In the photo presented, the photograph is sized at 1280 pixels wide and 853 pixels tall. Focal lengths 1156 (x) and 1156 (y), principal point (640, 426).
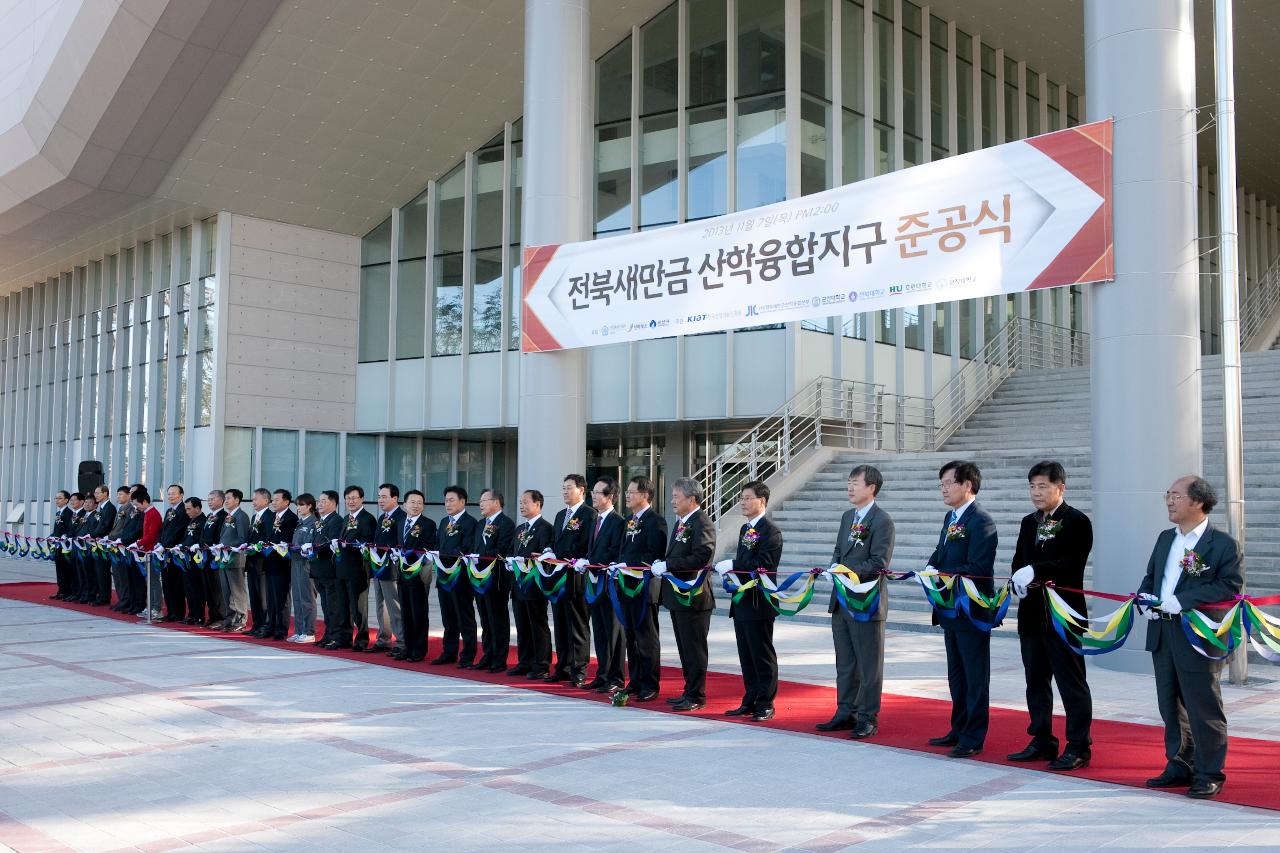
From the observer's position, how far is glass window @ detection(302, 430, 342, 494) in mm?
23484

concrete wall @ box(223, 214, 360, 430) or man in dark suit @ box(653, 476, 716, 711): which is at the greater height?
concrete wall @ box(223, 214, 360, 430)

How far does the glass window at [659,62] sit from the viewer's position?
70.5 ft

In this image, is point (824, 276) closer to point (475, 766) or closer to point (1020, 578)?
point (1020, 578)

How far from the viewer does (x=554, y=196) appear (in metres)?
14.7

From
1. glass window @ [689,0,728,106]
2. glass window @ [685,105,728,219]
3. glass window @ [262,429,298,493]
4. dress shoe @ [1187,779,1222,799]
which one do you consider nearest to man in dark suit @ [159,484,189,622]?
glass window @ [262,429,298,493]

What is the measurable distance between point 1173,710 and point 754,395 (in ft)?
45.8

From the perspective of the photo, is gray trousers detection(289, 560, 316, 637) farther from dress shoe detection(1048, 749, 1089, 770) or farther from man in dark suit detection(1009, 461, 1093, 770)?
dress shoe detection(1048, 749, 1089, 770)

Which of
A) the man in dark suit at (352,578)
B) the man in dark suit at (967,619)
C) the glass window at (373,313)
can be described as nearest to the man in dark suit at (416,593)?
the man in dark suit at (352,578)

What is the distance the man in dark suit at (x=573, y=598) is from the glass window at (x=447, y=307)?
1412 centimetres

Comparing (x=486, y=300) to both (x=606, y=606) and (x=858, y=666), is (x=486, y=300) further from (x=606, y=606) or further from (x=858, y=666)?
(x=858, y=666)

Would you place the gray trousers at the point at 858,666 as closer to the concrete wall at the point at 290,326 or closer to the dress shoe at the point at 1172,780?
the dress shoe at the point at 1172,780

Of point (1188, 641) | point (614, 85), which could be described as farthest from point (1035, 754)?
point (614, 85)

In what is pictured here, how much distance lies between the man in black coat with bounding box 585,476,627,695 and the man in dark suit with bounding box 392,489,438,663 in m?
2.21

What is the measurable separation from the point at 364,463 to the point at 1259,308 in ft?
77.5
